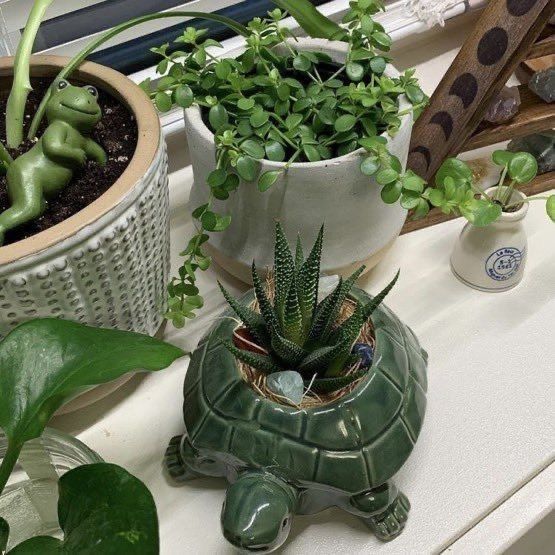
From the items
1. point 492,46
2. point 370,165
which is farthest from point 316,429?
point 492,46

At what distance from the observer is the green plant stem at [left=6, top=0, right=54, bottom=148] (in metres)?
0.55

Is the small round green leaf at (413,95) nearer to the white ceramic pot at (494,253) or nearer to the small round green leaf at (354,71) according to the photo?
the small round green leaf at (354,71)

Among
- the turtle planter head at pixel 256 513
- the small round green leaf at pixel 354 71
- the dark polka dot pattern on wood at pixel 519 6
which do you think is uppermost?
the dark polka dot pattern on wood at pixel 519 6

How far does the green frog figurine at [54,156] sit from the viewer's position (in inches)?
19.9

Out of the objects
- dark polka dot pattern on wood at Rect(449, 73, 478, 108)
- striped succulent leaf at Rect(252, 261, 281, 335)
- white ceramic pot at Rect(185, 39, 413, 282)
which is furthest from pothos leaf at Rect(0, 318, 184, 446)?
dark polka dot pattern on wood at Rect(449, 73, 478, 108)

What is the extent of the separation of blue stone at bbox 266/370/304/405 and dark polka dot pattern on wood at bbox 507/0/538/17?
42 cm

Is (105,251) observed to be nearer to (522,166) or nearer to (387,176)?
(387,176)

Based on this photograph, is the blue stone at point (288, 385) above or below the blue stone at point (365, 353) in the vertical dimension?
below

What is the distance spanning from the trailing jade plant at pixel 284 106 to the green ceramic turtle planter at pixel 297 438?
0.10 meters

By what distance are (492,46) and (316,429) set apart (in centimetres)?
42

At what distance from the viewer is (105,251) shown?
1.60ft

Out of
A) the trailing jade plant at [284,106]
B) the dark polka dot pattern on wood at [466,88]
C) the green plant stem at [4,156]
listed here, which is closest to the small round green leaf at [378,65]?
Answer: the trailing jade plant at [284,106]

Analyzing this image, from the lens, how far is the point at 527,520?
0.60 meters

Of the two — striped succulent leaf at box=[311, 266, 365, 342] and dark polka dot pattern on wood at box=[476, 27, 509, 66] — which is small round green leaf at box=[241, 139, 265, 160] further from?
dark polka dot pattern on wood at box=[476, 27, 509, 66]
